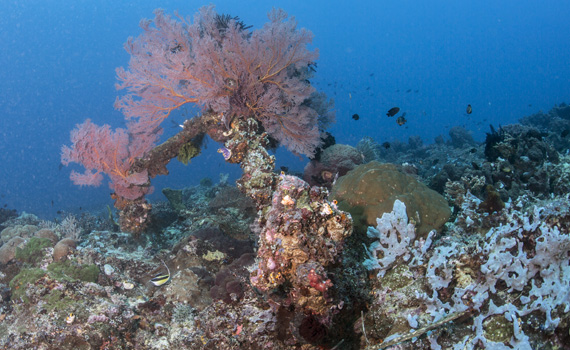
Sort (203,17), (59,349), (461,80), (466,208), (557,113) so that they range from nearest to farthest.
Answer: (59,349) < (466,208) < (203,17) < (557,113) < (461,80)

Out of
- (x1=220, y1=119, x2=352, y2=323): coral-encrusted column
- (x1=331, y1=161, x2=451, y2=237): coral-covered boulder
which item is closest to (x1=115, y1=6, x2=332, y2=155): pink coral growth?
(x1=331, y1=161, x2=451, y2=237): coral-covered boulder

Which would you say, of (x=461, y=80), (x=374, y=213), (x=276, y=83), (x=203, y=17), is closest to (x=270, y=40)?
(x=276, y=83)

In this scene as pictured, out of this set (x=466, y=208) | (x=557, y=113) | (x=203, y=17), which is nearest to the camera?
(x=466, y=208)

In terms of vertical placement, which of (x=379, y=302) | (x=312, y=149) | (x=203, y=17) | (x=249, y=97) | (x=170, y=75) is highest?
(x=203, y=17)

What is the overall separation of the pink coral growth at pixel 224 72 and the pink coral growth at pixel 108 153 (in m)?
0.41

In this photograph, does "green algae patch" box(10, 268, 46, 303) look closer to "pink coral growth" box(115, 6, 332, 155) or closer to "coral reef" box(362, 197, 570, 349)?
"pink coral growth" box(115, 6, 332, 155)

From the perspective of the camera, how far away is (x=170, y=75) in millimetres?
6672

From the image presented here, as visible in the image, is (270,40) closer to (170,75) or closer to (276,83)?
(276,83)

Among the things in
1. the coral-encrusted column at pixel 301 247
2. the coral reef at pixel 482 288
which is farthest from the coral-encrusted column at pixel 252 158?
the coral reef at pixel 482 288

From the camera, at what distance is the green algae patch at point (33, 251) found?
265 inches

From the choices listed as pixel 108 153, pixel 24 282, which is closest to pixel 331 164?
pixel 108 153

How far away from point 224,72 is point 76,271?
4992mm

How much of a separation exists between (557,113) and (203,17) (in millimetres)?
24511

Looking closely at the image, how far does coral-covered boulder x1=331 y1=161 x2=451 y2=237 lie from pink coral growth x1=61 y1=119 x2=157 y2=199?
5171 mm
